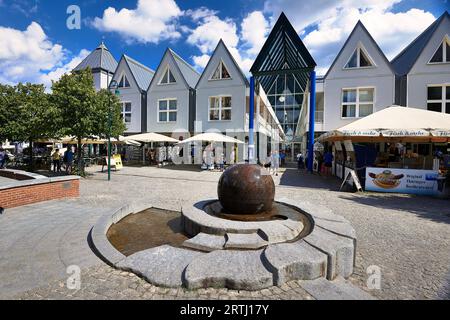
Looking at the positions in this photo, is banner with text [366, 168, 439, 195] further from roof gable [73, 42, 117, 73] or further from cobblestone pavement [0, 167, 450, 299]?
roof gable [73, 42, 117, 73]

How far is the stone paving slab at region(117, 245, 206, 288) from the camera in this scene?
3426 millimetres

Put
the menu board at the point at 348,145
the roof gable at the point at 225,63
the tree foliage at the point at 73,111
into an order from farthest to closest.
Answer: the roof gable at the point at 225,63 → the menu board at the point at 348,145 → the tree foliage at the point at 73,111

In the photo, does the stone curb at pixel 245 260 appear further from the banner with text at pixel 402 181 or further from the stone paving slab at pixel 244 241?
the banner with text at pixel 402 181

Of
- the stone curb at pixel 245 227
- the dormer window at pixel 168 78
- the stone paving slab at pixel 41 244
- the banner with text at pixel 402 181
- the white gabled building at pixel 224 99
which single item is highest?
the dormer window at pixel 168 78

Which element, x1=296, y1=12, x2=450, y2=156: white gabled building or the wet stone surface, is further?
x1=296, y1=12, x2=450, y2=156: white gabled building

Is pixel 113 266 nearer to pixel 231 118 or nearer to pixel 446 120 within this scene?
pixel 446 120

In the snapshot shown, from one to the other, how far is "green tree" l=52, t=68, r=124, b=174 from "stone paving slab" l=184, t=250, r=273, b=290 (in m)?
12.0

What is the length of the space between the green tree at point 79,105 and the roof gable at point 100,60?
64.8ft

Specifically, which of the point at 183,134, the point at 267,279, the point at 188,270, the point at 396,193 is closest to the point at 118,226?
the point at 188,270

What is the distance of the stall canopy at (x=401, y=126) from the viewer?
33.9ft

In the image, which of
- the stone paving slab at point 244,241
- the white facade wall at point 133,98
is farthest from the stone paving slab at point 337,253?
the white facade wall at point 133,98

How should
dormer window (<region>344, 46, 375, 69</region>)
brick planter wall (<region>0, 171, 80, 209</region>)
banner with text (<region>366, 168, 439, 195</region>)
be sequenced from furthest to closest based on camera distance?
dormer window (<region>344, 46, 375, 69</region>), banner with text (<region>366, 168, 439, 195</region>), brick planter wall (<region>0, 171, 80, 209</region>)

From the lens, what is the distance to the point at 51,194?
8.40 metres

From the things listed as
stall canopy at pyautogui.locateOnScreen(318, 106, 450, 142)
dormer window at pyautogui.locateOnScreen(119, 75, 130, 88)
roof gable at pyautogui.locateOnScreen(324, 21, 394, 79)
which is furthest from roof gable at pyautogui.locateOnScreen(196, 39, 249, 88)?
stall canopy at pyautogui.locateOnScreen(318, 106, 450, 142)
